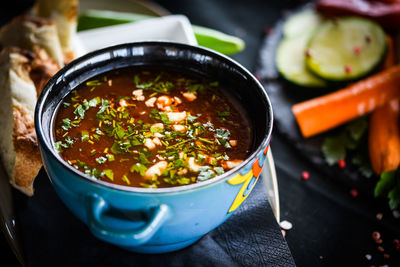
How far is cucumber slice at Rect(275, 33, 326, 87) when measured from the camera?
298cm

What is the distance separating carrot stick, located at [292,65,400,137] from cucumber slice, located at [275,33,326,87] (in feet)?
0.55

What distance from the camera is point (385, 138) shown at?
2521 millimetres

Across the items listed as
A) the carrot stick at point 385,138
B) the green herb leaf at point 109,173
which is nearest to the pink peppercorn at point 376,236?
the carrot stick at point 385,138

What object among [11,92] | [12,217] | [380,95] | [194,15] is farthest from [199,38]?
[12,217]

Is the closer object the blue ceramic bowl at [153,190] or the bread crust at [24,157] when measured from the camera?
the blue ceramic bowl at [153,190]

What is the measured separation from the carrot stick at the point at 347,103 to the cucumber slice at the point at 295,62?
167 mm

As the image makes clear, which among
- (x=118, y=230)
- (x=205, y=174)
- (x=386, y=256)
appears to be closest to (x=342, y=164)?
(x=386, y=256)

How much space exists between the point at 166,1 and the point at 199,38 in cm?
101

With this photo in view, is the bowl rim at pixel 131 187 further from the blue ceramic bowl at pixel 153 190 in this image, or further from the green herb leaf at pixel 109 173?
the green herb leaf at pixel 109 173

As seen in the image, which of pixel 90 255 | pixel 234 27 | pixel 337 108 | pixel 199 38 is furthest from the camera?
pixel 234 27

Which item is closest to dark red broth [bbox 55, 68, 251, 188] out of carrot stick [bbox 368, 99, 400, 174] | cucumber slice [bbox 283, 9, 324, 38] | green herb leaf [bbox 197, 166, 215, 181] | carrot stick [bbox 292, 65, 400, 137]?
green herb leaf [bbox 197, 166, 215, 181]

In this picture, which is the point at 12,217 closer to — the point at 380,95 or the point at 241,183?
the point at 241,183

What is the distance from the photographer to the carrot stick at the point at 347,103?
267 cm

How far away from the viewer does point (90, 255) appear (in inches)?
62.9
